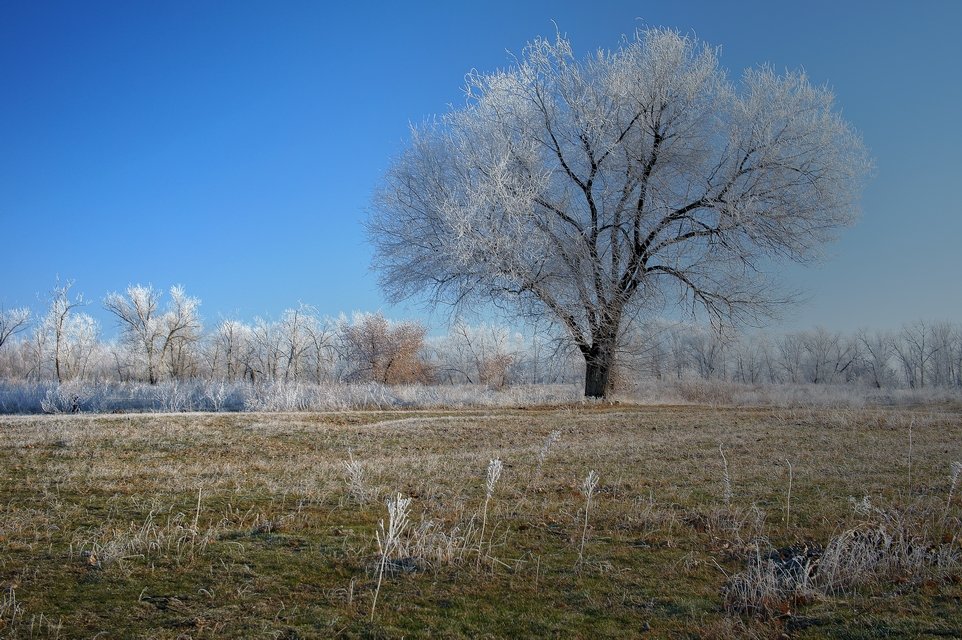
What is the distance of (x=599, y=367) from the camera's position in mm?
24969

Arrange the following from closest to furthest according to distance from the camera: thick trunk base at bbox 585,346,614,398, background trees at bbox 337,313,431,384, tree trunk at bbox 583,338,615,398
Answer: tree trunk at bbox 583,338,615,398, thick trunk base at bbox 585,346,614,398, background trees at bbox 337,313,431,384

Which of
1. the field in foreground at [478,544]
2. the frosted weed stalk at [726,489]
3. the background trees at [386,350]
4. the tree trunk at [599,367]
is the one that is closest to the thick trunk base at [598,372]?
the tree trunk at [599,367]

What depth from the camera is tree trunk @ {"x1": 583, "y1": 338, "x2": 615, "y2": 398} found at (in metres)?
24.2

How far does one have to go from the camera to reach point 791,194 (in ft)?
74.1

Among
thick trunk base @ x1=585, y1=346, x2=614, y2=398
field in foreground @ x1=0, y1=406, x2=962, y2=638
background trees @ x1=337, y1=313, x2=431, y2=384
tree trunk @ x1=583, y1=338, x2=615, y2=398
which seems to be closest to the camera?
field in foreground @ x1=0, y1=406, x2=962, y2=638

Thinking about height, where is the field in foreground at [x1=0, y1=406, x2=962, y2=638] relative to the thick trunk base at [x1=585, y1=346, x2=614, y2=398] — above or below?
below

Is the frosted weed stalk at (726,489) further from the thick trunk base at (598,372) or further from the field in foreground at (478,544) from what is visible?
the thick trunk base at (598,372)

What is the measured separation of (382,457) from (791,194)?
61.7 feet

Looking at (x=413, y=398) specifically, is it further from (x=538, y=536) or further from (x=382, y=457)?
(x=538, y=536)

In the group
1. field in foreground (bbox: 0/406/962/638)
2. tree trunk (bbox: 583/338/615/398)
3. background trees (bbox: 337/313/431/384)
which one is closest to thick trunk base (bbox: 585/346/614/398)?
tree trunk (bbox: 583/338/615/398)

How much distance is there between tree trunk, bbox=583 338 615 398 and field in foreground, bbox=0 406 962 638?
13079 millimetres

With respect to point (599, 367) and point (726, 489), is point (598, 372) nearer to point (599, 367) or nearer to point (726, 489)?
point (599, 367)

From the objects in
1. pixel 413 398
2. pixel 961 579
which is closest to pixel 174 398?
pixel 413 398

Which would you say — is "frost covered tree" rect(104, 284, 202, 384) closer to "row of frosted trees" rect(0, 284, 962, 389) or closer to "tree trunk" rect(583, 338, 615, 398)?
"row of frosted trees" rect(0, 284, 962, 389)
